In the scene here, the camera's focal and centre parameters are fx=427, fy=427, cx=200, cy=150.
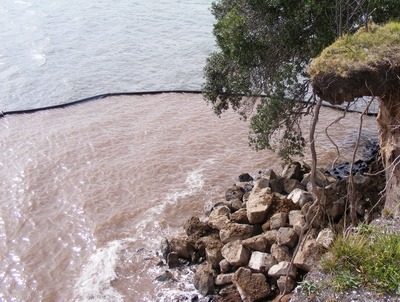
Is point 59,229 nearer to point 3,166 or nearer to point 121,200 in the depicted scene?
point 121,200

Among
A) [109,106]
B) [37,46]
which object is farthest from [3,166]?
[37,46]

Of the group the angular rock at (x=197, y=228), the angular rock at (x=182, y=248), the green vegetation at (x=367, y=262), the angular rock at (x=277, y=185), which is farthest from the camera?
the angular rock at (x=277, y=185)

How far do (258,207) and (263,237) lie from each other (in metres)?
0.84

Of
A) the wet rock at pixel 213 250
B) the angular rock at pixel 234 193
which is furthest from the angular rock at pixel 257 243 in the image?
the angular rock at pixel 234 193

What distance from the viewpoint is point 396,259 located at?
18.1ft

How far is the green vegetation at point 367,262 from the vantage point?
17.7ft

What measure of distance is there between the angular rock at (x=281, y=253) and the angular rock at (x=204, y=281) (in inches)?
45.9

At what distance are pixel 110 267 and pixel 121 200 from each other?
2415 mm

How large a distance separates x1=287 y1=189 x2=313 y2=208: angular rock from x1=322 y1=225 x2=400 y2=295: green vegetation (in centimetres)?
243

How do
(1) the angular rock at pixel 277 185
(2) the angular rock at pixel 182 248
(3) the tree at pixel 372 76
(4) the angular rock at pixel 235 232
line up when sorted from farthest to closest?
(1) the angular rock at pixel 277 185 < (2) the angular rock at pixel 182 248 < (4) the angular rock at pixel 235 232 < (3) the tree at pixel 372 76

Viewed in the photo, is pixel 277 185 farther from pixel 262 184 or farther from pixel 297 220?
pixel 297 220

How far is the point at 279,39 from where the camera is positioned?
881 cm

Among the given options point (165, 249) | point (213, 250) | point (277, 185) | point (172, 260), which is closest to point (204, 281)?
point (213, 250)

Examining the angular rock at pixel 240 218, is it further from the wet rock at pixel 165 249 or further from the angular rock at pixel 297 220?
the wet rock at pixel 165 249
